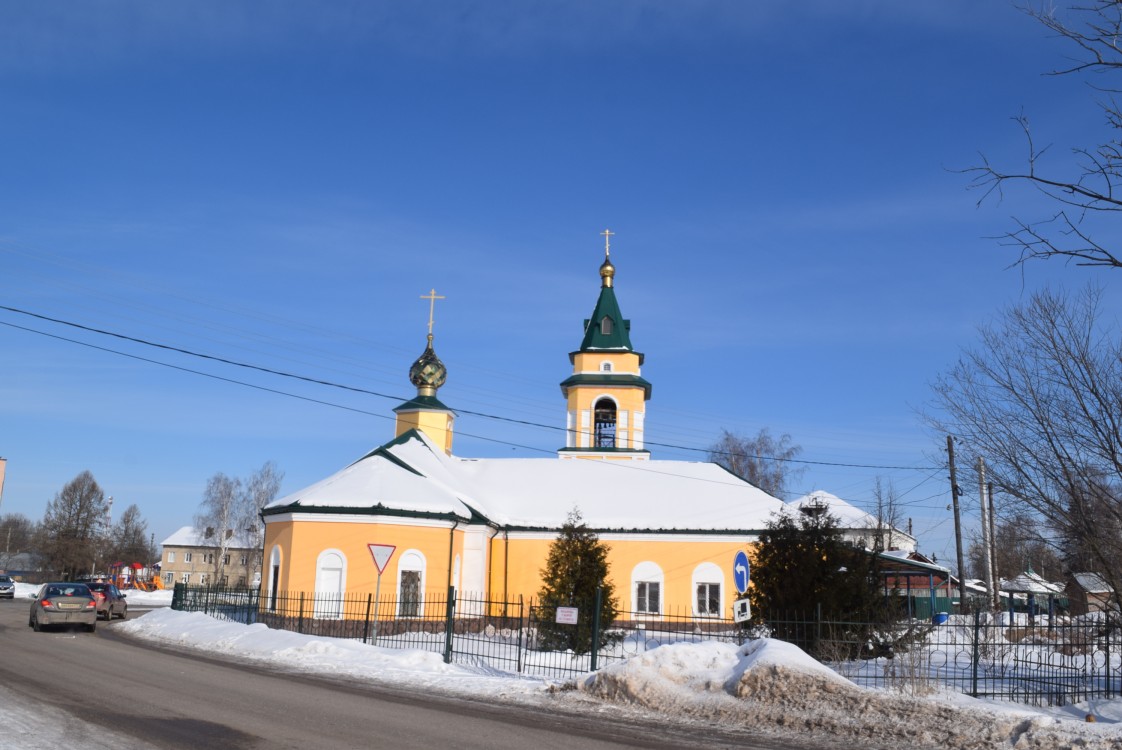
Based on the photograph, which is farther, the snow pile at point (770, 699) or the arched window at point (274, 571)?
the arched window at point (274, 571)

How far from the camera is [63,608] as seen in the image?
924 inches

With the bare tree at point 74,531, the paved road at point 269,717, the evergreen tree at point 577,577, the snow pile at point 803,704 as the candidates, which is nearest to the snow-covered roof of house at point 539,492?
the evergreen tree at point 577,577

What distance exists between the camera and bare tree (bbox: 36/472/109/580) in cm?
6638

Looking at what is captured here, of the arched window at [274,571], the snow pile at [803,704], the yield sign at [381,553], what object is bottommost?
the snow pile at [803,704]

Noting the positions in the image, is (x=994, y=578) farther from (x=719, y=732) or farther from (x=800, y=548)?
(x=719, y=732)

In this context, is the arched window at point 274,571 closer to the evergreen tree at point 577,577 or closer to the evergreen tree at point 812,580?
the evergreen tree at point 577,577

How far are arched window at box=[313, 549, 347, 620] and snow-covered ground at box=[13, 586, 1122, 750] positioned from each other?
8.53 metres

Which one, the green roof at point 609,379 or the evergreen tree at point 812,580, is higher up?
the green roof at point 609,379

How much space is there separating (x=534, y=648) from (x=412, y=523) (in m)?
7.20

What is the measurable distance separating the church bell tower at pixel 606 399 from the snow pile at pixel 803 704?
969 inches

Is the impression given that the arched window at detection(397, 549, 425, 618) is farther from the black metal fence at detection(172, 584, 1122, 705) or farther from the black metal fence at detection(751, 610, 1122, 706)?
the black metal fence at detection(751, 610, 1122, 706)

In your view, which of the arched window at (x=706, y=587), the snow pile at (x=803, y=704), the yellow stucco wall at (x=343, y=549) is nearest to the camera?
the snow pile at (x=803, y=704)

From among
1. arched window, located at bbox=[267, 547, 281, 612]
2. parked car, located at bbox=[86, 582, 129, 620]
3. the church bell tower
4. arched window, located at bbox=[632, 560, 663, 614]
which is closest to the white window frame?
arched window, located at bbox=[632, 560, 663, 614]

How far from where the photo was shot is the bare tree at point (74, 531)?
66.4 metres
